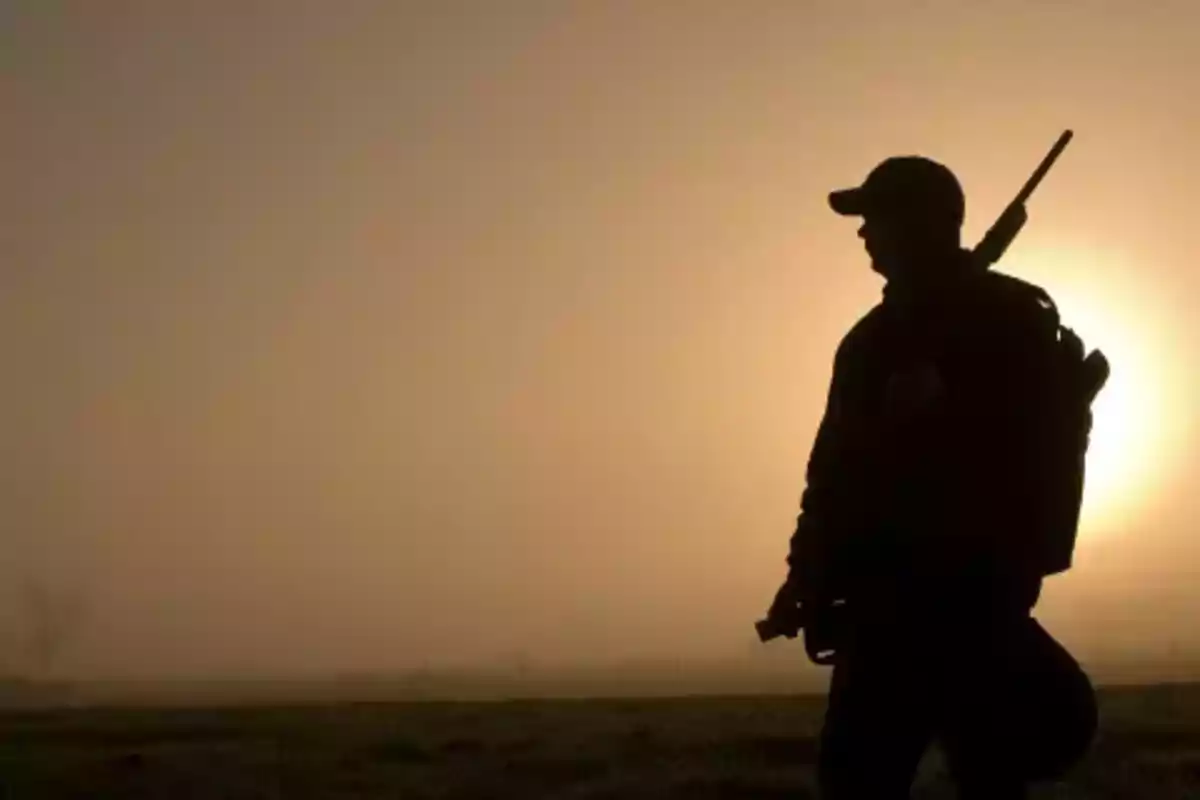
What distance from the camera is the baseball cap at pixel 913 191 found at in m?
4.84

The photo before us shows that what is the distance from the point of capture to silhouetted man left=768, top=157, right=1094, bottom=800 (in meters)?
4.48

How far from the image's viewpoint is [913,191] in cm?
484

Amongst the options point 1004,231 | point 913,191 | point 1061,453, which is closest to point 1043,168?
point 1004,231

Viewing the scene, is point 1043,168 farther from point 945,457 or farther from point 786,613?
point 786,613

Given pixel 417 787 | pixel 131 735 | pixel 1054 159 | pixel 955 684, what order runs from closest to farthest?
pixel 955 684, pixel 1054 159, pixel 417 787, pixel 131 735

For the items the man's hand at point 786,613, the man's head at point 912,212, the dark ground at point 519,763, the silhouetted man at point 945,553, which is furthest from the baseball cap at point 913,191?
the dark ground at point 519,763

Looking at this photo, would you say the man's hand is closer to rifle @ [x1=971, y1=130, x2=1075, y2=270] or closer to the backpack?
the backpack

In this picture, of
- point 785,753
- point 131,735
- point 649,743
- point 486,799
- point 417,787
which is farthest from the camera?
point 131,735

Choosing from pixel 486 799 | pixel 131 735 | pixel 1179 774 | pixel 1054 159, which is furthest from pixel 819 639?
pixel 131 735

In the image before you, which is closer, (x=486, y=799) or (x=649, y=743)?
(x=486, y=799)

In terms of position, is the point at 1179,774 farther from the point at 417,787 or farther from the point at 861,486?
the point at 861,486

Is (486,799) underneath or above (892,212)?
underneath

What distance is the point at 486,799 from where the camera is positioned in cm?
Result: 1581

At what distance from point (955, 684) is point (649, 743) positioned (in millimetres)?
18625
